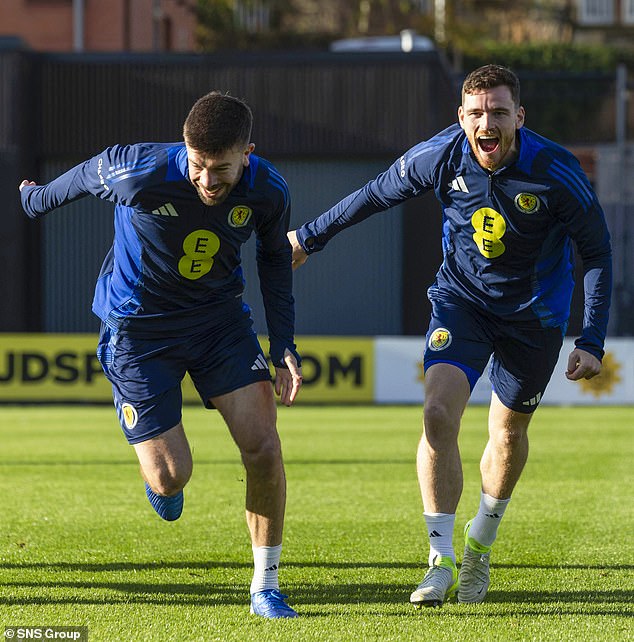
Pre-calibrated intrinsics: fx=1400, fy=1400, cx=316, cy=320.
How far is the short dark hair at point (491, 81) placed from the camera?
6.09m

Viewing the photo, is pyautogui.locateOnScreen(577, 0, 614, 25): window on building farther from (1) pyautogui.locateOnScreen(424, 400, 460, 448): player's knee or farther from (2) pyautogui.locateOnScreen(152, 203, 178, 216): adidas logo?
(2) pyautogui.locateOnScreen(152, 203, 178, 216): adidas logo

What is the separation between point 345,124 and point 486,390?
26.0 ft

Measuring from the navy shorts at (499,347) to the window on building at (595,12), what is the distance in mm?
48744

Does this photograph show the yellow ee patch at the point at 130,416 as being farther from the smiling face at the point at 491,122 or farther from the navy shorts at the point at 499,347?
the smiling face at the point at 491,122

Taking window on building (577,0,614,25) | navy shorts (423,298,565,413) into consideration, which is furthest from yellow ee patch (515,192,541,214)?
window on building (577,0,614,25)

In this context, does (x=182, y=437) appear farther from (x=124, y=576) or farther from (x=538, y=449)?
(x=538, y=449)

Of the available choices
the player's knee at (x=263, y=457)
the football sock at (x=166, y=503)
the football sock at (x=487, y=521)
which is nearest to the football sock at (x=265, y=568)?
the player's knee at (x=263, y=457)

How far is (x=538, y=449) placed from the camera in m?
14.1

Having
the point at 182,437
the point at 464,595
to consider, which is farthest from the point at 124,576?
the point at 464,595

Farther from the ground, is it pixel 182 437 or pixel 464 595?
pixel 182 437

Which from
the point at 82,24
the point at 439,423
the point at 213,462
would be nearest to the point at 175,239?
the point at 439,423

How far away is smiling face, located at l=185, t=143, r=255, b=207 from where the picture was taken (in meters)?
5.64

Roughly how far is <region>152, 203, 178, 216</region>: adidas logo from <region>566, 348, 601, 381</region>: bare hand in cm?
186

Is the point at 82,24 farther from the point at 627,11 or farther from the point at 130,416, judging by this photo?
the point at 627,11
